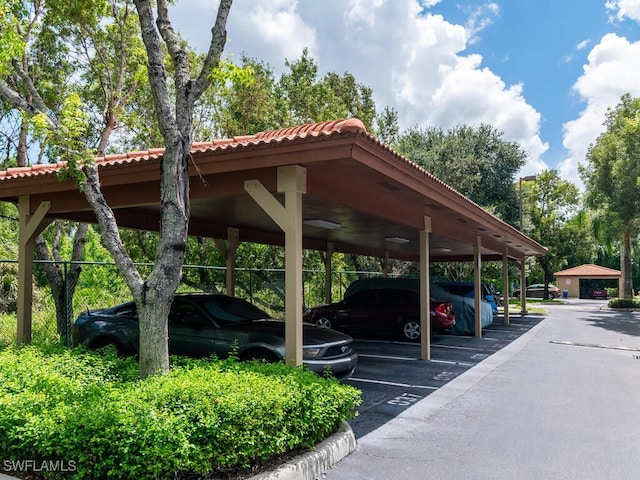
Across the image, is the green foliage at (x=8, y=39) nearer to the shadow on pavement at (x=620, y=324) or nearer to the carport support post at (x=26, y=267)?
the carport support post at (x=26, y=267)

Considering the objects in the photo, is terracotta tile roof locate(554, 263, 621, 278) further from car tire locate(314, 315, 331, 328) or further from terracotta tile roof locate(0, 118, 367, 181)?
terracotta tile roof locate(0, 118, 367, 181)

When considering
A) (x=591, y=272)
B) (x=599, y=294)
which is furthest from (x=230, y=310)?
(x=591, y=272)

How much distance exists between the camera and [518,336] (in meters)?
14.9

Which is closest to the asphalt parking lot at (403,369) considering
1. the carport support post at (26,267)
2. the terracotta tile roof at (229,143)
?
the terracotta tile roof at (229,143)

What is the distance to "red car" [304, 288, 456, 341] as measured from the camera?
42.8 feet

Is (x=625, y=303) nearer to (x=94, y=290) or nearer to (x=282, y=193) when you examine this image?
(x=282, y=193)

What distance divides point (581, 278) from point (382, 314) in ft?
149

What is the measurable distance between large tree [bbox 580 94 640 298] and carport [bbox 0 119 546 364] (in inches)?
528

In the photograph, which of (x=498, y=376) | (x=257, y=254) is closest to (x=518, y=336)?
(x=498, y=376)

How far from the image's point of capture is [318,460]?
14.0 ft

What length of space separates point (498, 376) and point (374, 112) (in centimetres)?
1746

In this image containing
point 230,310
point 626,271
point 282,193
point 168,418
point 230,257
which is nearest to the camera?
point 168,418

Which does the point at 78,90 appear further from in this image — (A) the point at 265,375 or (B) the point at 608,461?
(B) the point at 608,461

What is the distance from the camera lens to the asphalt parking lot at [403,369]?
639 cm
